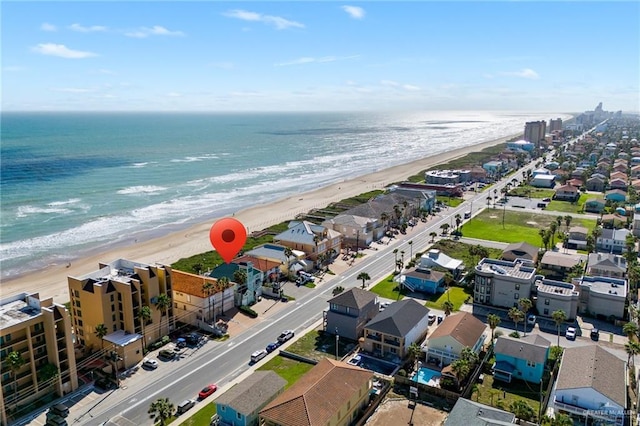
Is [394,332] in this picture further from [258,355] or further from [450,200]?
[450,200]

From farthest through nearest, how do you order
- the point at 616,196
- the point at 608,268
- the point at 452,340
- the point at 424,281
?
1. the point at 616,196
2. the point at 608,268
3. the point at 424,281
4. the point at 452,340

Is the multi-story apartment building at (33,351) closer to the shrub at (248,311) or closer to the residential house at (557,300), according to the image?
the shrub at (248,311)

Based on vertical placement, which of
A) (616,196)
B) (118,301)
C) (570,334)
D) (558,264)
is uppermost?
(118,301)

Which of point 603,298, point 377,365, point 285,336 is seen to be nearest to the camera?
point 377,365

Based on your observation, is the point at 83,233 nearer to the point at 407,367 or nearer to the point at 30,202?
the point at 30,202

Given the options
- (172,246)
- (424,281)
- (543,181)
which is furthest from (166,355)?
(543,181)

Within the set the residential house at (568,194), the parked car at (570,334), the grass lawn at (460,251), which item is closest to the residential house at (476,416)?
the parked car at (570,334)

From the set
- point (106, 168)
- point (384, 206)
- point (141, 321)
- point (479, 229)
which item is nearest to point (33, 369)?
point (141, 321)
